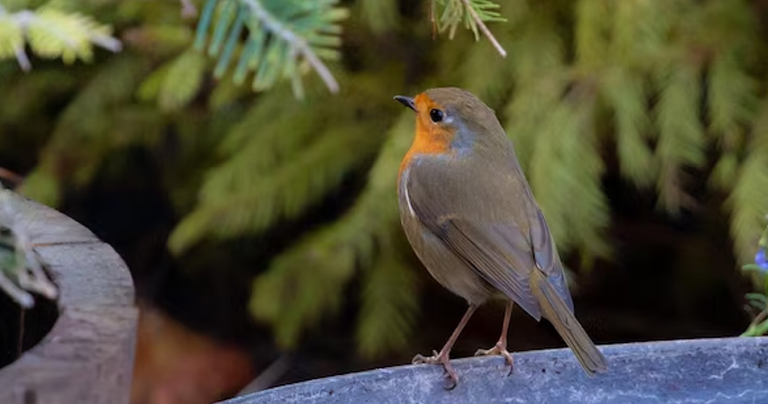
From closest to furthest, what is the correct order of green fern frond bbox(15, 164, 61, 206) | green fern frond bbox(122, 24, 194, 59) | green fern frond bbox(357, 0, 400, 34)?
green fern frond bbox(357, 0, 400, 34)
green fern frond bbox(122, 24, 194, 59)
green fern frond bbox(15, 164, 61, 206)

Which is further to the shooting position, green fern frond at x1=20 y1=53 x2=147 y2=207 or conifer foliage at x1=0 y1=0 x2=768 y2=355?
green fern frond at x1=20 y1=53 x2=147 y2=207

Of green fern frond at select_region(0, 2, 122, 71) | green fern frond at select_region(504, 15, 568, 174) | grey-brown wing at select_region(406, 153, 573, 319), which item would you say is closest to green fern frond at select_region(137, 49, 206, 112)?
green fern frond at select_region(504, 15, 568, 174)

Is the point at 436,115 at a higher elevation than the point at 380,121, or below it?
higher

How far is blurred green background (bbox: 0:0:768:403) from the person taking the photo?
2.64 meters

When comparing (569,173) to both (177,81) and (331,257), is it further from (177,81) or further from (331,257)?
(177,81)

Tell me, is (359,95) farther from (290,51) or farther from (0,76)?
(290,51)

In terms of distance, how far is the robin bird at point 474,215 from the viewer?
6.26ft

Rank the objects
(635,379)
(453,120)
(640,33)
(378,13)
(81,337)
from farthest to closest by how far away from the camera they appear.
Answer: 1. (378,13)
2. (640,33)
3. (453,120)
4. (635,379)
5. (81,337)

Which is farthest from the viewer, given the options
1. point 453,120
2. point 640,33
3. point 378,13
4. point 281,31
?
point 378,13

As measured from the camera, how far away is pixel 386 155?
2670 millimetres

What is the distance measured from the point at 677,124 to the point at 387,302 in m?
0.80

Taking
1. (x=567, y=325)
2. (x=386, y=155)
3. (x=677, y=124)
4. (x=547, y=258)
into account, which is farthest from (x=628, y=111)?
(x=567, y=325)

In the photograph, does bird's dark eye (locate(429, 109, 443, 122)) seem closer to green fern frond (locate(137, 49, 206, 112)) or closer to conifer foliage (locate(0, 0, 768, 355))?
conifer foliage (locate(0, 0, 768, 355))

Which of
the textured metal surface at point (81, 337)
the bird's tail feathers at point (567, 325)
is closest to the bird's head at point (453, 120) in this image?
the bird's tail feathers at point (567, 325)
